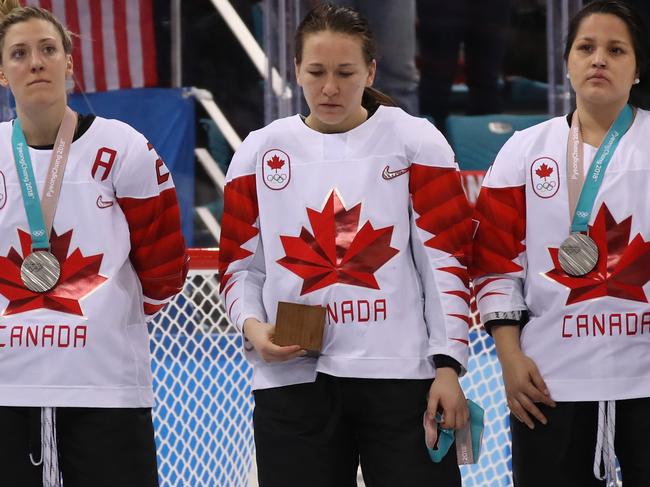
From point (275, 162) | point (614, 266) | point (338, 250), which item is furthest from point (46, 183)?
point (614, 266)

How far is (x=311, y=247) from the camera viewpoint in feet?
8.80

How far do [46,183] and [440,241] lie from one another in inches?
34.8

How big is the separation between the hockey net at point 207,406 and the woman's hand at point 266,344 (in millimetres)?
1077

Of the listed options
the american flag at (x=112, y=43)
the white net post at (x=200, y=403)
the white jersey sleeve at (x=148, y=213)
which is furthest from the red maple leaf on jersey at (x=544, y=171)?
the american flag at (x=112, y=43)

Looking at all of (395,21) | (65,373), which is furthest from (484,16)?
(65,373)

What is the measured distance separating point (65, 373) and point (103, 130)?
56 centimetres

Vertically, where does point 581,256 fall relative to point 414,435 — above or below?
above

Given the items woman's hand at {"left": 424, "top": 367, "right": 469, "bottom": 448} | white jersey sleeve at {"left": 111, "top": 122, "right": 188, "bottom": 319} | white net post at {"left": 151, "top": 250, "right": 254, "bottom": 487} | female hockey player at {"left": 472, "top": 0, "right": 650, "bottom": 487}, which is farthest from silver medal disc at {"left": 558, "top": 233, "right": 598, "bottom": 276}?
white net post at {"left": 151, "top": 250, "right": 254, "bottom": 487}

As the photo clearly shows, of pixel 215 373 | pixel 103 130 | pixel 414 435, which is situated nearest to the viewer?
pixel 414 435

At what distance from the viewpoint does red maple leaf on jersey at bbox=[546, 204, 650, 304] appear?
8.73 feet

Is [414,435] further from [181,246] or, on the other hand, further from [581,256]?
[181,246]

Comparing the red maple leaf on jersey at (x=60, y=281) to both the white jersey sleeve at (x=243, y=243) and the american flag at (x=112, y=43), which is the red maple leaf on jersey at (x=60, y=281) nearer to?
the white jersey sleeve at (x=243, y=243)

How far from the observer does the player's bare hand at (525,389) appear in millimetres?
2680

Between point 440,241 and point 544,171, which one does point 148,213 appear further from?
point 544,171
